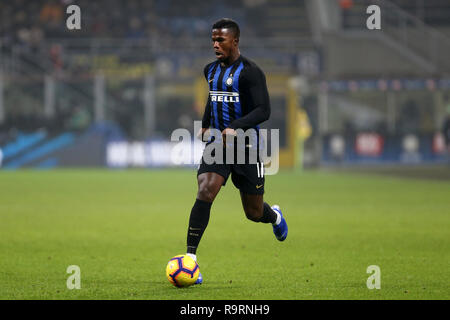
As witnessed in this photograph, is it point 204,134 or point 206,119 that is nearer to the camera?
point 204,134

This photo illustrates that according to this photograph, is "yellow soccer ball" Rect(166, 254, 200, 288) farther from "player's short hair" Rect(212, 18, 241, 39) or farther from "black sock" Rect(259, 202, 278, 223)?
"player's short hair" Rect(212, 18, 241, 39)

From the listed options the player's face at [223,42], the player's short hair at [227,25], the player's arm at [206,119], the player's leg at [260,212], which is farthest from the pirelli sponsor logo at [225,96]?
the player's leg at [260,212]

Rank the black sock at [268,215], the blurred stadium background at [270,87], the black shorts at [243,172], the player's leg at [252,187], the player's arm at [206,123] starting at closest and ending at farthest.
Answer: the black shorts at [243,172]
the player's leg at [252,187]
the player's arm at [206,123]
the black sock at [268,215]
the blurred stadium background at [270,87]

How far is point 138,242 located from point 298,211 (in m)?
4.46

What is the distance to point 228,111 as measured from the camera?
696 cm

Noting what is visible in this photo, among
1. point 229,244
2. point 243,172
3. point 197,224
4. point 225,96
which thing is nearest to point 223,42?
point 225,96

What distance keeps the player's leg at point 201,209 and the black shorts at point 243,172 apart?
0.07 metres

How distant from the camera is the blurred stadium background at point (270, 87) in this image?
2845 centimetres

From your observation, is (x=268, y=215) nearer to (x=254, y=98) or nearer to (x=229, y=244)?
(x=254, y=98)

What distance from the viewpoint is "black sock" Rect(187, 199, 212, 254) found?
264 inches

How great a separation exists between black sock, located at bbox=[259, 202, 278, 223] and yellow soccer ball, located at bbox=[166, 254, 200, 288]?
1.38 meters

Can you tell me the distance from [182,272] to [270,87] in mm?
25616

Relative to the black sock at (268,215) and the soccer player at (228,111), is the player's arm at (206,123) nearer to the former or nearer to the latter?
the soccer player at (228,111)

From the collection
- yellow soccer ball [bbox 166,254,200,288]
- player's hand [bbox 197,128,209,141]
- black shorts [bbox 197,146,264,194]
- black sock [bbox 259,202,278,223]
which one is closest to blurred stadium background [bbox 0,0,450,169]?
black sock [bbox 259,202,278,223]
